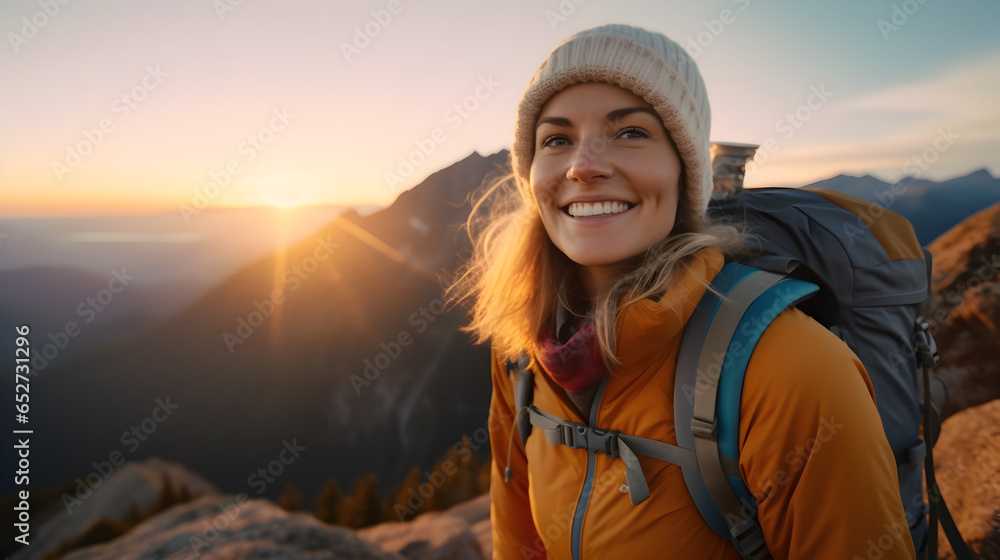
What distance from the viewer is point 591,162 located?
1.33 m

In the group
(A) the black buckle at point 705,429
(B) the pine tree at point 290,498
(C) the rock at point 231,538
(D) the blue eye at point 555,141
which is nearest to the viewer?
(A) the black buckle at point 705,429

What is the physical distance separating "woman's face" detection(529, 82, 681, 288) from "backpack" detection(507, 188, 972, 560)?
261 mm

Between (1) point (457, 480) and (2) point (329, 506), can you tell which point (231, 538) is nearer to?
(1) point (457, 480)

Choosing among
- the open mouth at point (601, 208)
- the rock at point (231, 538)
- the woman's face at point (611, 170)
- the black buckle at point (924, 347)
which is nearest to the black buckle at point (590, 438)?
the woman's face at point (611, 170)

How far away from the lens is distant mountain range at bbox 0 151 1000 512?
675 centimetres

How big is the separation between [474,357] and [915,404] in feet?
27.3

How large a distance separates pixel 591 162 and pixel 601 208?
0.13 metres

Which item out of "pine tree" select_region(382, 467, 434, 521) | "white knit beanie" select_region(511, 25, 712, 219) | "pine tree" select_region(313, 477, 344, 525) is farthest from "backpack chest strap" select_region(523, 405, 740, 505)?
"pine tree" select_region(313, 477, 344, 525)

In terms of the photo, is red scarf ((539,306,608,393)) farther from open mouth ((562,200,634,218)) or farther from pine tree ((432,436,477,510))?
pine tree ((432,436,477,510))

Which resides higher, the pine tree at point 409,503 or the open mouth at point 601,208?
the open mouth at point 601,208

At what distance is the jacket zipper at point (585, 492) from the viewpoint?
1374 millimetres

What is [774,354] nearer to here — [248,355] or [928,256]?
[928,256]

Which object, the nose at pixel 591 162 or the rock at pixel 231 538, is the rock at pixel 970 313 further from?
the rock at pixel 231 538

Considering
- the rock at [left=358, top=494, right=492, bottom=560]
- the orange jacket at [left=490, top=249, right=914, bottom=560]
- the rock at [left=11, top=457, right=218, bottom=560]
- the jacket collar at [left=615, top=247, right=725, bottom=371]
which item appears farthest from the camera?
the rock at [left=11, top=457, right=218, bottom=560]
